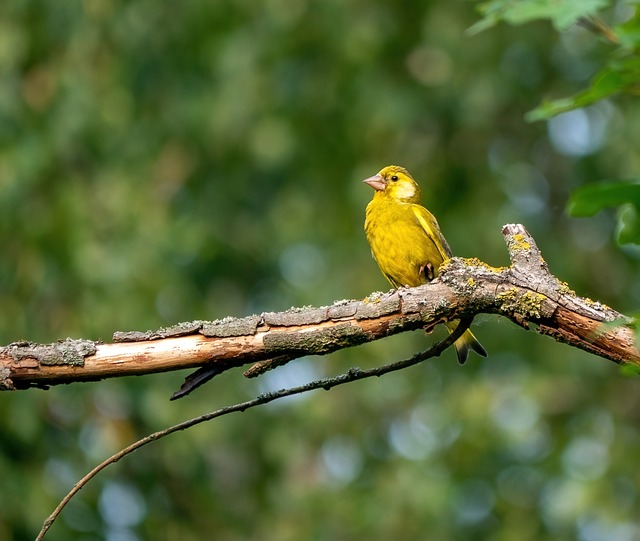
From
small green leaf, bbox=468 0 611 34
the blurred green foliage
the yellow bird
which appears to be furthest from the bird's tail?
the blurred green foliage

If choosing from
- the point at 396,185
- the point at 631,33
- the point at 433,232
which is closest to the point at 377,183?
the point at 396,185

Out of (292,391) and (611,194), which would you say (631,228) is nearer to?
(611,194)

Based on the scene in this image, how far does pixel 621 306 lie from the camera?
9.51m

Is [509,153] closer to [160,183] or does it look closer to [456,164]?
[456,164]

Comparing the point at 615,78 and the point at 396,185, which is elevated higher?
the point at 396,185

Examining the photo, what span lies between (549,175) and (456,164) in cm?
153

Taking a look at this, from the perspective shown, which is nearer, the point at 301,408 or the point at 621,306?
the point at 301,408

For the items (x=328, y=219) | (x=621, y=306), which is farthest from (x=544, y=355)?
(x=328, y=219)

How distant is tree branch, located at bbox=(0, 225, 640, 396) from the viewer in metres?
2.88

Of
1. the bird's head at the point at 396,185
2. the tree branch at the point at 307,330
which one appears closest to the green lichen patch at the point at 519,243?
the tree branch at the point at 307,330

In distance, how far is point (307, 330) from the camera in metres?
2.90

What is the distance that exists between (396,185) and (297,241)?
181 inches

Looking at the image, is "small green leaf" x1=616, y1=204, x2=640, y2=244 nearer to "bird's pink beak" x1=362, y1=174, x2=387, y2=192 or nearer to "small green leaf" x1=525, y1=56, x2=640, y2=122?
"small green leaf" x1=525, y1=56, x2=640, y2=122

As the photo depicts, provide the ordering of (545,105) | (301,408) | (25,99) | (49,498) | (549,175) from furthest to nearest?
(549,175)
(301,408)
(25,99)
(49,498)
(545,105)
